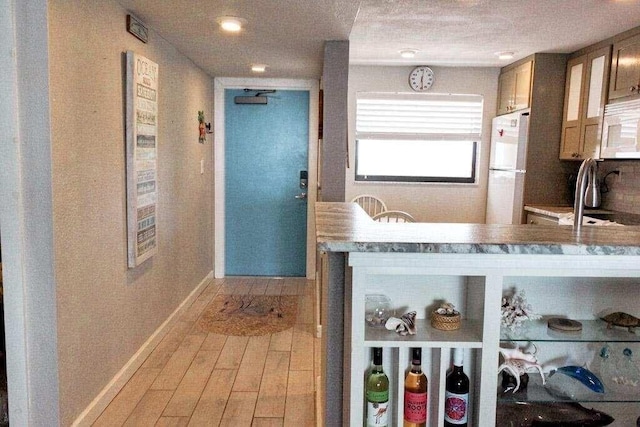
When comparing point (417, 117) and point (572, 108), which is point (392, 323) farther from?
point (417, 117)

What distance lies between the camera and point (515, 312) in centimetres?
152

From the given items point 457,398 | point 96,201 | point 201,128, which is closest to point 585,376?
point 457,398

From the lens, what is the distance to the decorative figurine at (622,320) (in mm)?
1548

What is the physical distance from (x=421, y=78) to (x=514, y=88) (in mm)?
857

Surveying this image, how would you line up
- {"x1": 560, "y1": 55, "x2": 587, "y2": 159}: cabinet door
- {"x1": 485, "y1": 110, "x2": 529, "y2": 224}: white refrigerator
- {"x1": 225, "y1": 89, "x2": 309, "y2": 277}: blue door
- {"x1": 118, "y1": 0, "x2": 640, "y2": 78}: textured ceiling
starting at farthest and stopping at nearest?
{"x1": 225, "y1": 89, "x2": 309, "y2": 277}: blue door, {"x1": 485, "y1": 110, "x2": 529, "y2": 224}: white refrigerator, {"x1": 560, "y1": 55, "x2": 587, "y2": 159}: cabinet door, {"x1": 118, "y1": 0, "x2": 640, "y2": 78}: textured ceiling

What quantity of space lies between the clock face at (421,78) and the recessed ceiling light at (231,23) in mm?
2349

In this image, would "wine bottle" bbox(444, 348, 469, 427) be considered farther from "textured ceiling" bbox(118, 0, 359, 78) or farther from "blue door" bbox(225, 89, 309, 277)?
"blue door" bbox(225, 89, 309, 277)

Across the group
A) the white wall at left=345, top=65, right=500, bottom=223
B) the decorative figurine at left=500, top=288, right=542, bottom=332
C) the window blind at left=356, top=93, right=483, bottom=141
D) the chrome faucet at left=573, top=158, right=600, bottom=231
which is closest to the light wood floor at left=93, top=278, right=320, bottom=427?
the decorative figurine at left=500, top=288, right=542, bottom=332

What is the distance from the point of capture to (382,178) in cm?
510

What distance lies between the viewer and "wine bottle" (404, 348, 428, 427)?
4.84 feet

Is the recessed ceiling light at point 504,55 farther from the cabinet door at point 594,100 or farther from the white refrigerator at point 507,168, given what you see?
the cabinet door at point 594,100

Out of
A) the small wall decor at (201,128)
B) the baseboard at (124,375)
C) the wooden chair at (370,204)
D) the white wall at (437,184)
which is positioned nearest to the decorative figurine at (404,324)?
the baseboard at (124,375)

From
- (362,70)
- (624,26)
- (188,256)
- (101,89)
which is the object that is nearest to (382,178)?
(362,70)

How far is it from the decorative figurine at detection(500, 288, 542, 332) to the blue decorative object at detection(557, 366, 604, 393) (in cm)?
21
